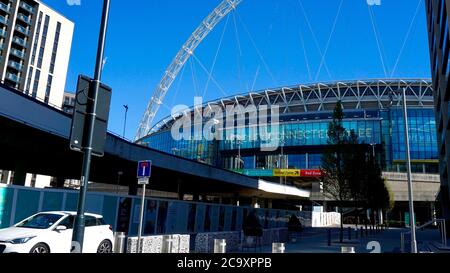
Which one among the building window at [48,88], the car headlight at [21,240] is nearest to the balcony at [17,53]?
the building window at [48,88]

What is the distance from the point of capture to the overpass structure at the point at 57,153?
1944cm

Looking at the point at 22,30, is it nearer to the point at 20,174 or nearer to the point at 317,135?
the point at 20,174

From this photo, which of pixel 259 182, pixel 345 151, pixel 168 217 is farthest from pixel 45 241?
pixel 259 182

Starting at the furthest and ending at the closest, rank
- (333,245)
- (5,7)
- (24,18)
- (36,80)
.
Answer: (36,80), (24,18), (5,7), (333,245)

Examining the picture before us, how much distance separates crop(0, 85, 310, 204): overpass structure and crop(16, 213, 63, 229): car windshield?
7.81m

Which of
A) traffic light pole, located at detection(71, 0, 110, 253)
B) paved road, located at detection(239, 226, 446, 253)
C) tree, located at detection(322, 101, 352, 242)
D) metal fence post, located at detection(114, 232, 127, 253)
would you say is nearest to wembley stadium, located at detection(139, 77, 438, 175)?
paved road, located at detection(239, 226, 446, 253)

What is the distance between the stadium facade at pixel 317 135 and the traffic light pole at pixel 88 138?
77.7 metres

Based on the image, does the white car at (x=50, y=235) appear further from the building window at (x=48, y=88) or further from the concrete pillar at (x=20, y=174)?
the building window at (x=48, y=88)

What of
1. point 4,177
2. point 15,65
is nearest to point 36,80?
point 15,65

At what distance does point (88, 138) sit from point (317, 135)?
92.5 meters

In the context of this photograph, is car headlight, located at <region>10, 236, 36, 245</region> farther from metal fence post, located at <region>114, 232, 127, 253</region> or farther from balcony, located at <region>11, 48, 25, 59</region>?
balcony, located at <region>11, 48, 25, 59</region>

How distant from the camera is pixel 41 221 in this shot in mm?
12016

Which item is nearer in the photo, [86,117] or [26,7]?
[86,117]
